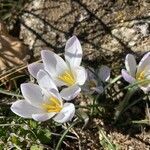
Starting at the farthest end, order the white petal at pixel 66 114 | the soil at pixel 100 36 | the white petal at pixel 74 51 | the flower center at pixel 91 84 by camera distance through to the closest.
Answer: the soil at pixel 100 36 → the flower center at pixel 91 84 → the white petal at pixel 74 51 → the white petal at pixel 66 114

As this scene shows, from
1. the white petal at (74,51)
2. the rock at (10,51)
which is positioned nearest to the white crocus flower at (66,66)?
the white petal at (74,51)

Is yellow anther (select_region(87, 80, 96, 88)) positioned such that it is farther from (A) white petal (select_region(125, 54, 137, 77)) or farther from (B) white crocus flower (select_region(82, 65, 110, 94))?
(A) white petal (select_region(125, 54, 137, 77))

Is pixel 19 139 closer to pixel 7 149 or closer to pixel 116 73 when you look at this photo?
pixel 7 149

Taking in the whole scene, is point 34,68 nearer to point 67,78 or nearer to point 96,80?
point 67,78

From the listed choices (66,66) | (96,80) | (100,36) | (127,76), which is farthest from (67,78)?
(100,36)

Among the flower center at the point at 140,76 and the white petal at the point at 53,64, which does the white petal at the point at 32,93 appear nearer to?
the white petal at the point at 53,64

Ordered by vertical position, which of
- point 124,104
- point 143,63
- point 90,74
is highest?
point 143,63
